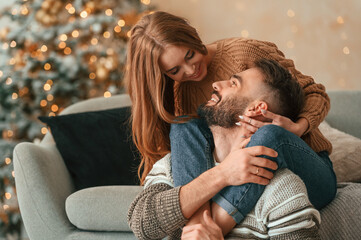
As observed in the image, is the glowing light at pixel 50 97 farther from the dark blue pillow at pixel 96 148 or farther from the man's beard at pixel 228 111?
the man's beard at pixel 228 111

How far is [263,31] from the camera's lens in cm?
374

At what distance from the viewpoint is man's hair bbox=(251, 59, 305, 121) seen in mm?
1501

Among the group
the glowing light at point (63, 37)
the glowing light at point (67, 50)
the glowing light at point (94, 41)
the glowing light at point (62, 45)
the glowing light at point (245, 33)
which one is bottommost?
the glowing light at point (67, 50)

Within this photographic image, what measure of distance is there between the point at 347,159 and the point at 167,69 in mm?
974

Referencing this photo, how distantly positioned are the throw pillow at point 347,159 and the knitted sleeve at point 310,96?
1.51 ft

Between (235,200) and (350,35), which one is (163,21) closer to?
(235,200)

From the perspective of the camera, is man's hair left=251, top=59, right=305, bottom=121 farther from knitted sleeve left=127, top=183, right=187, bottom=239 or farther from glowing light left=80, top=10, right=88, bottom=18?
glowing light left=80, top=10, right=88, bottom=18

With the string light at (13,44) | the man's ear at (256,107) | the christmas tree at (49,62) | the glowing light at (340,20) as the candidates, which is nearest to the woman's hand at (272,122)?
the man's ear at (256,107)

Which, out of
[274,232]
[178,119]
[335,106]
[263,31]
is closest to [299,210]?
[274,232]

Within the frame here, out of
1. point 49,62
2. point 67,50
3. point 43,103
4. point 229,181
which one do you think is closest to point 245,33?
point 67,50

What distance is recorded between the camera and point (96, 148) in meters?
2.30

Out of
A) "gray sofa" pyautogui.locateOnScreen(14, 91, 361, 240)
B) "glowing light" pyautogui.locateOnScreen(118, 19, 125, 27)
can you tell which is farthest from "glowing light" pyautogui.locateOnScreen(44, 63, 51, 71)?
"gray sofa" pyautogui.locateOnScreen(14, 91, 361, 240)

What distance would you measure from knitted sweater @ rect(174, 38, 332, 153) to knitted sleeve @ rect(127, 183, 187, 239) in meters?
0.55

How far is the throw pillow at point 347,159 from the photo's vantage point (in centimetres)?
206
